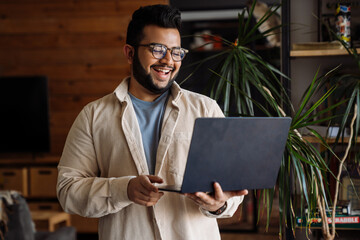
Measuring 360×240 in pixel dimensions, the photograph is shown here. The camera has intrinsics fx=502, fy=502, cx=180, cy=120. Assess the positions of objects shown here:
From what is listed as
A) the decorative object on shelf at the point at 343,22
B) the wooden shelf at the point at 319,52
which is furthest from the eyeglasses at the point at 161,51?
the decorative object on shelf at the point at 343,22

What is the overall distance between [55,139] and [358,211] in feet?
11.4

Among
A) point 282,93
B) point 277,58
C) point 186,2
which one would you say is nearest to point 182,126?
point 282,93

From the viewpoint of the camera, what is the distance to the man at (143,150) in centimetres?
154

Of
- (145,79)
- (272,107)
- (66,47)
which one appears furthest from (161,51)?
(66,47)

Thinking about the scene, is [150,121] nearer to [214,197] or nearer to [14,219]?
[214,197]

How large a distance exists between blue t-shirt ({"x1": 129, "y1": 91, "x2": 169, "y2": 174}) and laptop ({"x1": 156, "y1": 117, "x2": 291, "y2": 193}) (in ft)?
0.78

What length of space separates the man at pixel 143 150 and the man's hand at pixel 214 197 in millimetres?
63

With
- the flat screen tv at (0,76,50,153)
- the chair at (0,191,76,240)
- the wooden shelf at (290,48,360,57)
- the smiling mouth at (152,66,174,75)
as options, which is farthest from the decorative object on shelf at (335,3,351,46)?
the flat screen tv at (0,76,50,153)

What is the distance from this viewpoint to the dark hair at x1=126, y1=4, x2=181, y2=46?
1580 mm

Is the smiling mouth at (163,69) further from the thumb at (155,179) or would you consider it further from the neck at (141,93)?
the thumb at (155,179)

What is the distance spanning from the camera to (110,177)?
159cm

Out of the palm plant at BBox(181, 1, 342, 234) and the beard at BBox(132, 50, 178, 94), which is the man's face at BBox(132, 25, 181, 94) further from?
the palm plant at BBox(181, 1, 342, 234)

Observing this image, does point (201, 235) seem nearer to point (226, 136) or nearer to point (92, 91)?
point (226, 136)

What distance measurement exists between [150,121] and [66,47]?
3654 mm
